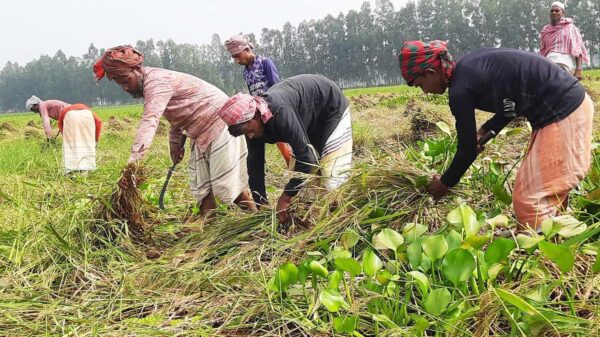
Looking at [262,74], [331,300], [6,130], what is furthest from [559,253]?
[6,130]

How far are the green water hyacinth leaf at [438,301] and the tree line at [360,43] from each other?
156 ft

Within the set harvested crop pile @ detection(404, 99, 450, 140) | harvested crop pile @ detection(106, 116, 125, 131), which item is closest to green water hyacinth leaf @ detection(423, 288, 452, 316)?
harvested crop pile @ detection(404, 99, 450, 140)

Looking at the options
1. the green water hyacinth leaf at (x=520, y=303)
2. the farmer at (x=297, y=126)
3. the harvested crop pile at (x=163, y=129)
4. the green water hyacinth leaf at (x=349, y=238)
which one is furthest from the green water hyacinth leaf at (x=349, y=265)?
the harvested crop pile at (x=163, y=129)

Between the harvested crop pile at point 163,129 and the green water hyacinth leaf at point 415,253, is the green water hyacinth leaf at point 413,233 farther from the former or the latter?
the harvested crop pile at point 163,129

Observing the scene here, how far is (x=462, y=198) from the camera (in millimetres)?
2662

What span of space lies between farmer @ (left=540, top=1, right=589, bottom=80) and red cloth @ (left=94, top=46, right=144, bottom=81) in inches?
171

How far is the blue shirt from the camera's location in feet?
15.7

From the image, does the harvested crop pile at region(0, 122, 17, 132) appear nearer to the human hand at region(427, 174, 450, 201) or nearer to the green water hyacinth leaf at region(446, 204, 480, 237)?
the human hand at region(427, 174, 450, 201)

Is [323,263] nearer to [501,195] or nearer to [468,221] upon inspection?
[468,221]

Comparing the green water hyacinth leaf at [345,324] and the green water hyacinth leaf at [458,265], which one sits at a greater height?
the green water hyacinth leaf at [458,265]

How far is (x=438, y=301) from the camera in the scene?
1.76m

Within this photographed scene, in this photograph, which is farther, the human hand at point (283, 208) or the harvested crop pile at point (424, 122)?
the harvested crop pile at point (424, 122)

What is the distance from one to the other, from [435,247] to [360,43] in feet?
206

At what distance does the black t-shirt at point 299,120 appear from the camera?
2.72 metres
